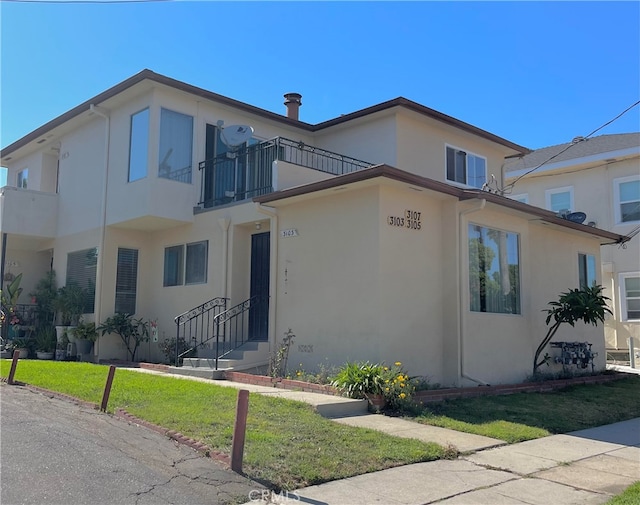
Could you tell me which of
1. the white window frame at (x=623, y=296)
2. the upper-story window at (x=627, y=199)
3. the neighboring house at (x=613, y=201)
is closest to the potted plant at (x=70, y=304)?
the neighboring house at (x=613, y=201)

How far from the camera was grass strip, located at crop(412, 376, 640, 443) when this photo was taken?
333 inches

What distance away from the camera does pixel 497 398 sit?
421 inches

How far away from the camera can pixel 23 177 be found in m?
21.5

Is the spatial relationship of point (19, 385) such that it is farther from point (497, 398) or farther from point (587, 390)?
point (587, 390)

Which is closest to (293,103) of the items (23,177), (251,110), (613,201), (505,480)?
(251,110)

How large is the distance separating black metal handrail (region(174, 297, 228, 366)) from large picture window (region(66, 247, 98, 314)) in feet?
10.0

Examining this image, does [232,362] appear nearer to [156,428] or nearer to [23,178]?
[156,428]

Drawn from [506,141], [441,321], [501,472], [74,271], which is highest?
[506,141]

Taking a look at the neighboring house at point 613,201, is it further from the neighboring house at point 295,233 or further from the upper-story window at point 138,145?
the upper-story window at point 138,145

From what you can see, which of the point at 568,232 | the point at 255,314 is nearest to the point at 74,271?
the point at 255,314

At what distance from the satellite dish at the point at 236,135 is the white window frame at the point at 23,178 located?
10.2 meters

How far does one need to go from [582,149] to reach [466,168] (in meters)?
7.56

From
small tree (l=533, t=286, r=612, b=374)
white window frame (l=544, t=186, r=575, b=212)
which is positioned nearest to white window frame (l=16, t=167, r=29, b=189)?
small tree (l=533, t=286, r=612, b=374)

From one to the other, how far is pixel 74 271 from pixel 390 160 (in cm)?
946
